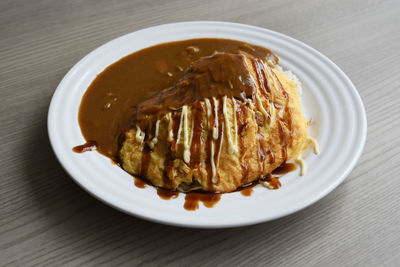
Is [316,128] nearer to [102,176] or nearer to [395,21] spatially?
[102,176]

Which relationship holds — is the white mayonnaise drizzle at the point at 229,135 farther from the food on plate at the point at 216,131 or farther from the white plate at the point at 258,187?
the white plate at the point at 258,187

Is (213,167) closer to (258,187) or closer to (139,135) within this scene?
(258,187)

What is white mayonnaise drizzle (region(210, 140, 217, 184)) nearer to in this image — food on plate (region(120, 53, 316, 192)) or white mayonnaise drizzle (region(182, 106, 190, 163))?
food on plate (region(120, 53, 316, 192))

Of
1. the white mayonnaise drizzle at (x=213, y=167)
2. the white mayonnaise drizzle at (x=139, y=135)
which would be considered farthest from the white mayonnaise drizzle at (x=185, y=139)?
the white mayonnaise drizzle at (x=139, y=135)

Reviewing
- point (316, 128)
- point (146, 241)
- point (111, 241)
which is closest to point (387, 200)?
point (316, 128)

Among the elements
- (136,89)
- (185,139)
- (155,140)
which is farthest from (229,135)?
(136,89)

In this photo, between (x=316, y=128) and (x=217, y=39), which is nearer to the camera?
(x=316, y=128)
